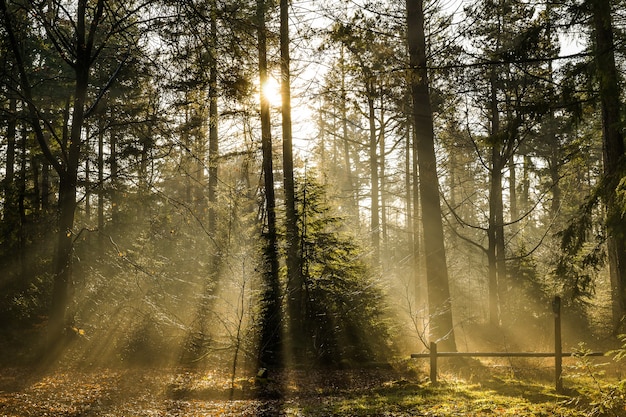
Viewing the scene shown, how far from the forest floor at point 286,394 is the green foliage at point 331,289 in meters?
0.76

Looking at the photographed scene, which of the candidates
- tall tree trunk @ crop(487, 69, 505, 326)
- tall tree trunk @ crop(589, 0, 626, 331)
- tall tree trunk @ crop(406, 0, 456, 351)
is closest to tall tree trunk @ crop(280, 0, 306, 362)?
tall tree trunk @ crop(406, 0, 456, 351)

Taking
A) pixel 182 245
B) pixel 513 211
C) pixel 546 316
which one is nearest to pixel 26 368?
pixel 182 245

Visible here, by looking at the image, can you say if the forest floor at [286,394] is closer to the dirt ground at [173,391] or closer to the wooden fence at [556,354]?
the dirt ground at [173,391]

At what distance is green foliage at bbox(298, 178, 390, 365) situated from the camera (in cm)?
1209

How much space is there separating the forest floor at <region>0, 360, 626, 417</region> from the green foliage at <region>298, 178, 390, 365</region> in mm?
757

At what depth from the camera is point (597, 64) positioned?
711cm

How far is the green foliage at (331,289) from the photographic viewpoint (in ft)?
39.7

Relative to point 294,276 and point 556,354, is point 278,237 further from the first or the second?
point 556,354

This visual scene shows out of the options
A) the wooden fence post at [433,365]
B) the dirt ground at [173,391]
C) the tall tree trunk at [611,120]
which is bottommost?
the dirt ground at [173,391]

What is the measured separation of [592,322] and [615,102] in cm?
1452

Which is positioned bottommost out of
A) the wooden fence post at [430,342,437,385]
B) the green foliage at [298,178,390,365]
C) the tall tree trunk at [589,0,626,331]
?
the wooden fence post at [430,342,437,385]

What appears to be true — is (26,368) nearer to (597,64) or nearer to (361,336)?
(361,336)

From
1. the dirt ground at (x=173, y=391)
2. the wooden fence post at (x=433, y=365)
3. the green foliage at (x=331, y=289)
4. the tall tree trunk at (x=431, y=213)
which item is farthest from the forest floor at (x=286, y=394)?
the tall tree trunk at (x=431, y=213)

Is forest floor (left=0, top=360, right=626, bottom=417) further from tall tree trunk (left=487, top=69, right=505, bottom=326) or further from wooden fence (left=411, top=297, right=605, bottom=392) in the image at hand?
tall tree trunk (left=487, top=69, right=505, bottom=326)
